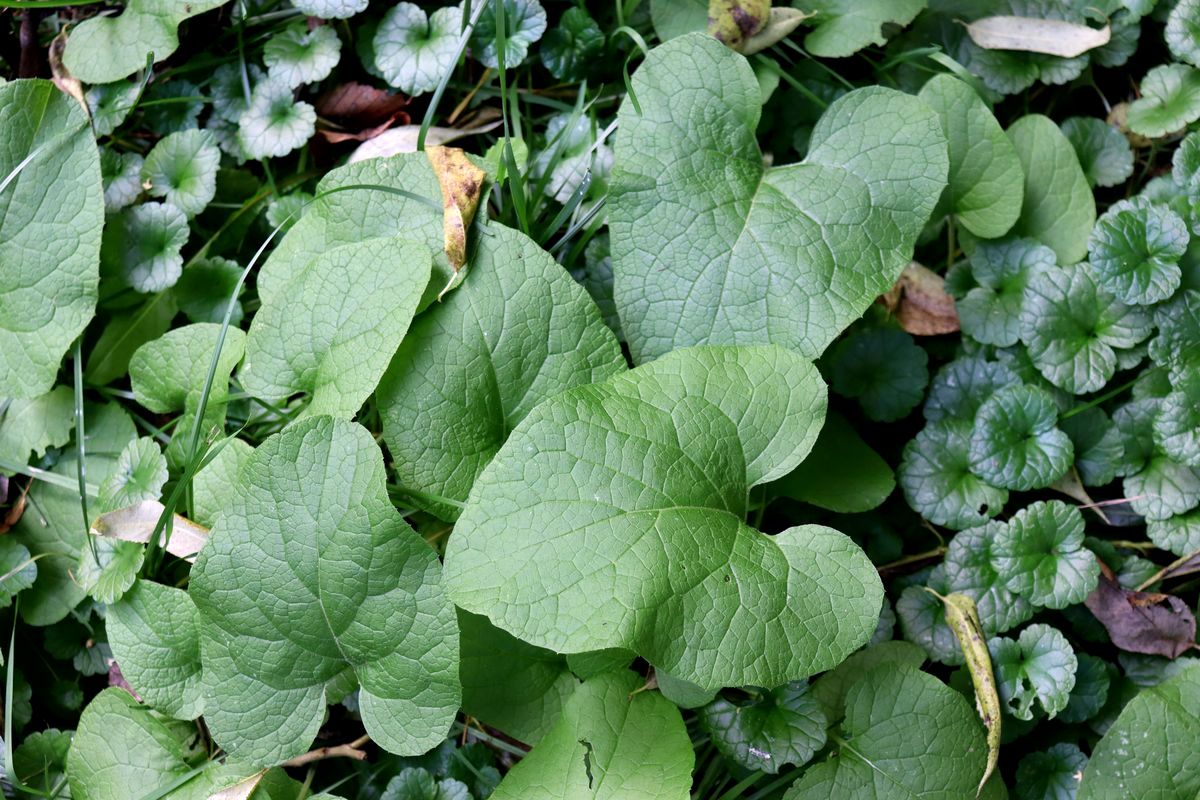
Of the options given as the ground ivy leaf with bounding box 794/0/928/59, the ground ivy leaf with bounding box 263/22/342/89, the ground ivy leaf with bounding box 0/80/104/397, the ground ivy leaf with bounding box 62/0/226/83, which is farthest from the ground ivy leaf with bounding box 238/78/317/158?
the ground ivy leaf with bounding box 794/0/928/59

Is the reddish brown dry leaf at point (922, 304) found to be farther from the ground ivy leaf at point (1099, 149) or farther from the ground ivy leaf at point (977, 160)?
the ground ivy leaf at point (1099, 149)

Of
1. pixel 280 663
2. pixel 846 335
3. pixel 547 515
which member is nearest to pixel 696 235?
pixel 846 335

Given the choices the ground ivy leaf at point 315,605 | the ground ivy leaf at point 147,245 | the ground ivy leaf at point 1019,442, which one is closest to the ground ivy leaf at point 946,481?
the ground ivy leaf at point 1019,442

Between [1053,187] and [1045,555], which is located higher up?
[1053,187]

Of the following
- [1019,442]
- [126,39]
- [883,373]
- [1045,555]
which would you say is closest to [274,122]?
[126,39]

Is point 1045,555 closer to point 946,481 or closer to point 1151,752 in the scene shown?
point 946,481

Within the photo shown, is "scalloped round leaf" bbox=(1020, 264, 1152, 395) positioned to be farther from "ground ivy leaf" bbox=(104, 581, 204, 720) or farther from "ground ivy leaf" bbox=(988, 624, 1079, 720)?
"ground ivy leaf" bbox=(104, 581, 204, 720)

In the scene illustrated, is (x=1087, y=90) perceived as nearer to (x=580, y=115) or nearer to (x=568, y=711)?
(x=580, y=115)
